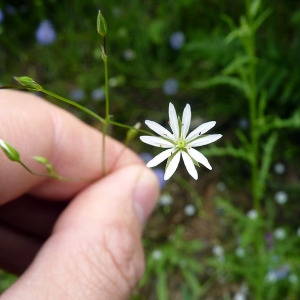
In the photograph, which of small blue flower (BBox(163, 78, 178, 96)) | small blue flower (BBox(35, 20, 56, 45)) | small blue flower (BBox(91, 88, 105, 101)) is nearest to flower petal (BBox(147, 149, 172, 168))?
small blue flower (BBox(163, 78, 178, 96))

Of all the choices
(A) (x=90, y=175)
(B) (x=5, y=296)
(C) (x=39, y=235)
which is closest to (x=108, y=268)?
(B) (x=5, y=296)

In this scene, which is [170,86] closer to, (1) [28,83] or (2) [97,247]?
(2) [97,247]

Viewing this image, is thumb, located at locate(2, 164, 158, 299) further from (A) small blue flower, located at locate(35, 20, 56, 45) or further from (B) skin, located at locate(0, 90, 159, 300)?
(A) small blue flower, located at locate(35, 20, 56, 45)

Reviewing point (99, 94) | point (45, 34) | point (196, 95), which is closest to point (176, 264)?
point (196, 95)

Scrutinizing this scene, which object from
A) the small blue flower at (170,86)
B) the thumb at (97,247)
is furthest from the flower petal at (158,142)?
the small blue flower at (170,86)

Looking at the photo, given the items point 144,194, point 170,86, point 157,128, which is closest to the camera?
point 157,128

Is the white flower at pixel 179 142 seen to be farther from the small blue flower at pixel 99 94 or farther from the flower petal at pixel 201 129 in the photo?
the small blue flower at pixel 99 94
